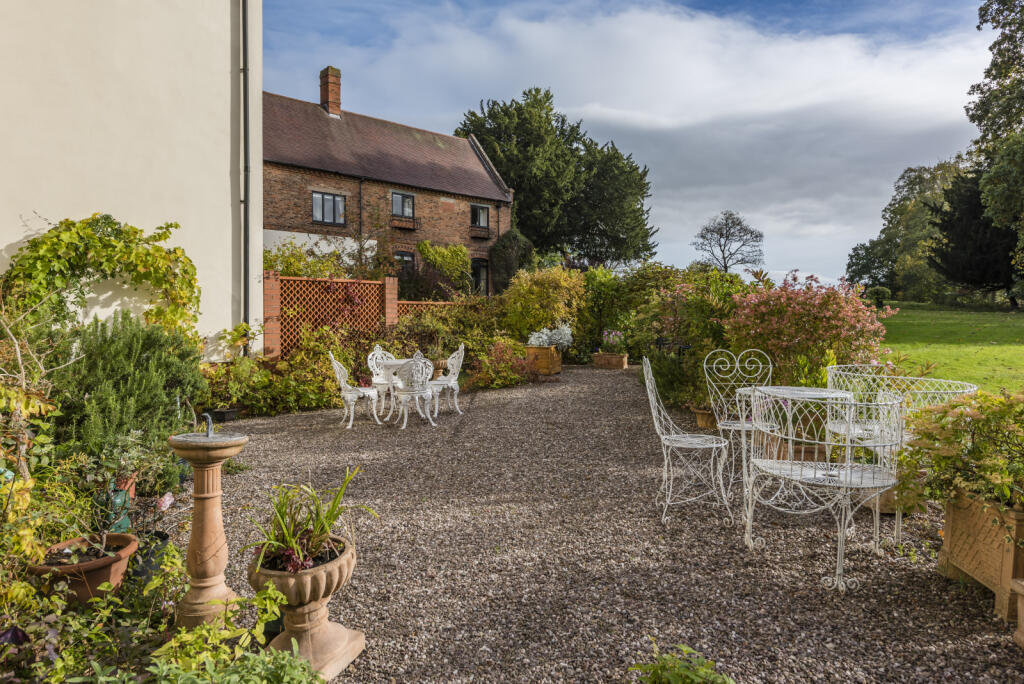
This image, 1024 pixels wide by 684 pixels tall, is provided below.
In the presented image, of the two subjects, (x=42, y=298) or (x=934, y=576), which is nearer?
(x=934, y=576)

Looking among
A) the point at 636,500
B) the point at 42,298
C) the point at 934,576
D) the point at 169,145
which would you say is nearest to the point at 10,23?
the point at 169,145

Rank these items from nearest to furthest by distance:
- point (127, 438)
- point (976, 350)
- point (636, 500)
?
point (127, 438) → point (636, 500) → point (976, 350)

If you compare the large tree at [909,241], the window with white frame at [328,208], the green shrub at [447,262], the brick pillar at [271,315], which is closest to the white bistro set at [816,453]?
the brick pillar at [271,315]

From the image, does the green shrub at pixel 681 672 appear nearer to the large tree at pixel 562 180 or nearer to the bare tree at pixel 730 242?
the large tree at pixel 562 180

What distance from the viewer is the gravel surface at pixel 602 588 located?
2398 mm

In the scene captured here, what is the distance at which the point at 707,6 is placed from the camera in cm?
614

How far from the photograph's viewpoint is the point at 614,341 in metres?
13.4

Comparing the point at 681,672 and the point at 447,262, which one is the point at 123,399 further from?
the point at 447,262

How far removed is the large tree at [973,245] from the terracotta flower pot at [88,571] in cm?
2845

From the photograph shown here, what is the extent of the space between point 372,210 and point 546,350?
10330 mm

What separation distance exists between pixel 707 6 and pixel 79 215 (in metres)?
7.66

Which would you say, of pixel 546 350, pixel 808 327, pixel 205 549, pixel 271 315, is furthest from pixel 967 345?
pixel 205 549

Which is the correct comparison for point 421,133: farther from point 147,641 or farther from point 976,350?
point 147,641

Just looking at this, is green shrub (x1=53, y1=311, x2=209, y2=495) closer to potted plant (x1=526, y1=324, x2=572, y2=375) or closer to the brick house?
potted plant (x1=526, y1=324, x2=572, y2=375)
